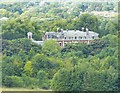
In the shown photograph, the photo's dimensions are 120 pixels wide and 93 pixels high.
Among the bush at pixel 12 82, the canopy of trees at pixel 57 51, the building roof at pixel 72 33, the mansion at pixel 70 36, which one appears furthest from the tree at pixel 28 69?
the building roof at pixel 72 33

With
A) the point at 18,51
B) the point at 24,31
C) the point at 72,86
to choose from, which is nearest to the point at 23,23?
the point at 24,31

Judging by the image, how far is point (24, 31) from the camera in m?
4.03

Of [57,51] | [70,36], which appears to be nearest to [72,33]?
[70,36]

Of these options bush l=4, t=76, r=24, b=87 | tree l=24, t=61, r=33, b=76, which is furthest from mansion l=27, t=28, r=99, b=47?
bush l=4, t=76, r=24, b=87

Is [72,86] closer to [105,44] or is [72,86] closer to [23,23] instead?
[105,44]

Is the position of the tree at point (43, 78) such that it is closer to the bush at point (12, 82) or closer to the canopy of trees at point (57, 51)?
the canopy of trees at point (57, 51)

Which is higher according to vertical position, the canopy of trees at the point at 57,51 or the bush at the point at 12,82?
the canopy of trees at the point at 57,51

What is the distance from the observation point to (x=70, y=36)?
3.96 metres

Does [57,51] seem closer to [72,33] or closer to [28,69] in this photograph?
[72,33]

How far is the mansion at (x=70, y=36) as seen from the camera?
3.88 m

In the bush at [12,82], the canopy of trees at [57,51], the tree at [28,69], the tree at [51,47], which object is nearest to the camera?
the bush at [12,82]

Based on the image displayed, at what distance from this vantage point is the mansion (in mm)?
3881

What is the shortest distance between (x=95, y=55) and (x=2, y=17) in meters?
0.92

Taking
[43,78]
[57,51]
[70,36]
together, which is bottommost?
[43,78]
